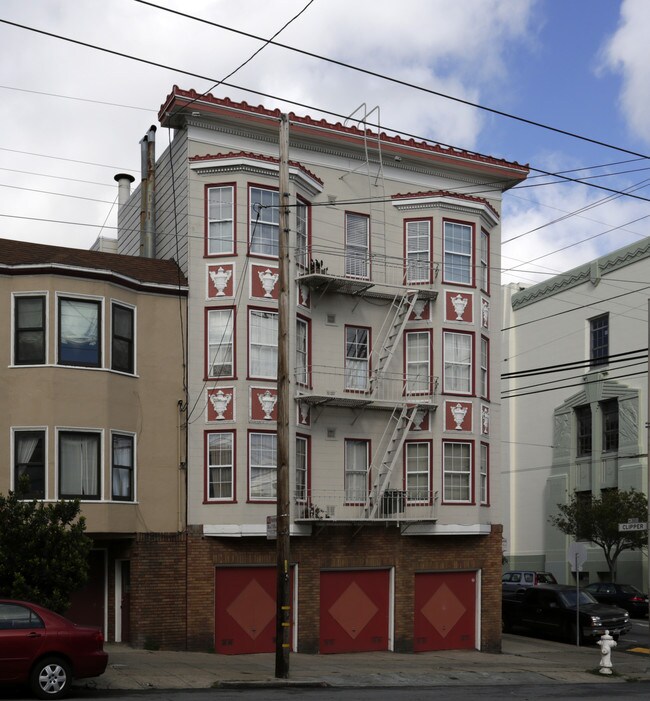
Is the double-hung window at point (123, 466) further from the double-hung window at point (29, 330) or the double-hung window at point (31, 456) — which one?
the double-hung window at point (29, 330)

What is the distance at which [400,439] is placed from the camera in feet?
95.3

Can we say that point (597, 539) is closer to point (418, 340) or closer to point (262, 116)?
point (418, 340)

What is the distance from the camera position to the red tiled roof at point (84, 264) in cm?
2486

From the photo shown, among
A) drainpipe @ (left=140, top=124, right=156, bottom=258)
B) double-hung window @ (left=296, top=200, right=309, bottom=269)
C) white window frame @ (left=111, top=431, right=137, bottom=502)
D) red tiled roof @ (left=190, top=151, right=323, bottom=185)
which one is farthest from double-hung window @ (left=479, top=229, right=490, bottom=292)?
white window frame @ (left=111, top=431, right=137, bottom=502)

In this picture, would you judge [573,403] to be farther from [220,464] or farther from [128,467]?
[128,467]

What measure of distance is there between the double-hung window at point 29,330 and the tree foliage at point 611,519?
27688 mm

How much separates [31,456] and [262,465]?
5604mm

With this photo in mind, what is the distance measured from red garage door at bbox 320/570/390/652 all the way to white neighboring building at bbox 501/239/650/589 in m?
19.9

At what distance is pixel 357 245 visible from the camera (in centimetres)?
2962

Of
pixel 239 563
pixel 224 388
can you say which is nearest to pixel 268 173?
pixel 224 388

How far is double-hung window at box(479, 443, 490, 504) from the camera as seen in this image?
99.2ft

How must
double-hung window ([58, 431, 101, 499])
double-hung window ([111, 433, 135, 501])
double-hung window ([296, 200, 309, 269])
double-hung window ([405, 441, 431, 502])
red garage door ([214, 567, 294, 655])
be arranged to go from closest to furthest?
1. double-hung window ([58, 431, 101, 499])
2. double-hung window ([111, 433, 135, 501])
3. red garage door ([214, 567, 294, 655])
4. double-hung window ([296, 200, 309, 269])
5. double-hung window ([405, 441, 431, 502])

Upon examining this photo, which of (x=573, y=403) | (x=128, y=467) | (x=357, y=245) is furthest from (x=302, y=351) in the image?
(x=573, y=403)

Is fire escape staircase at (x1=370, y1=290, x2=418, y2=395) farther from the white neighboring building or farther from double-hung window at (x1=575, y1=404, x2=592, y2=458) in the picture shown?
double-hung window at (x1=575, y1=404, x2=592, y2=458)
